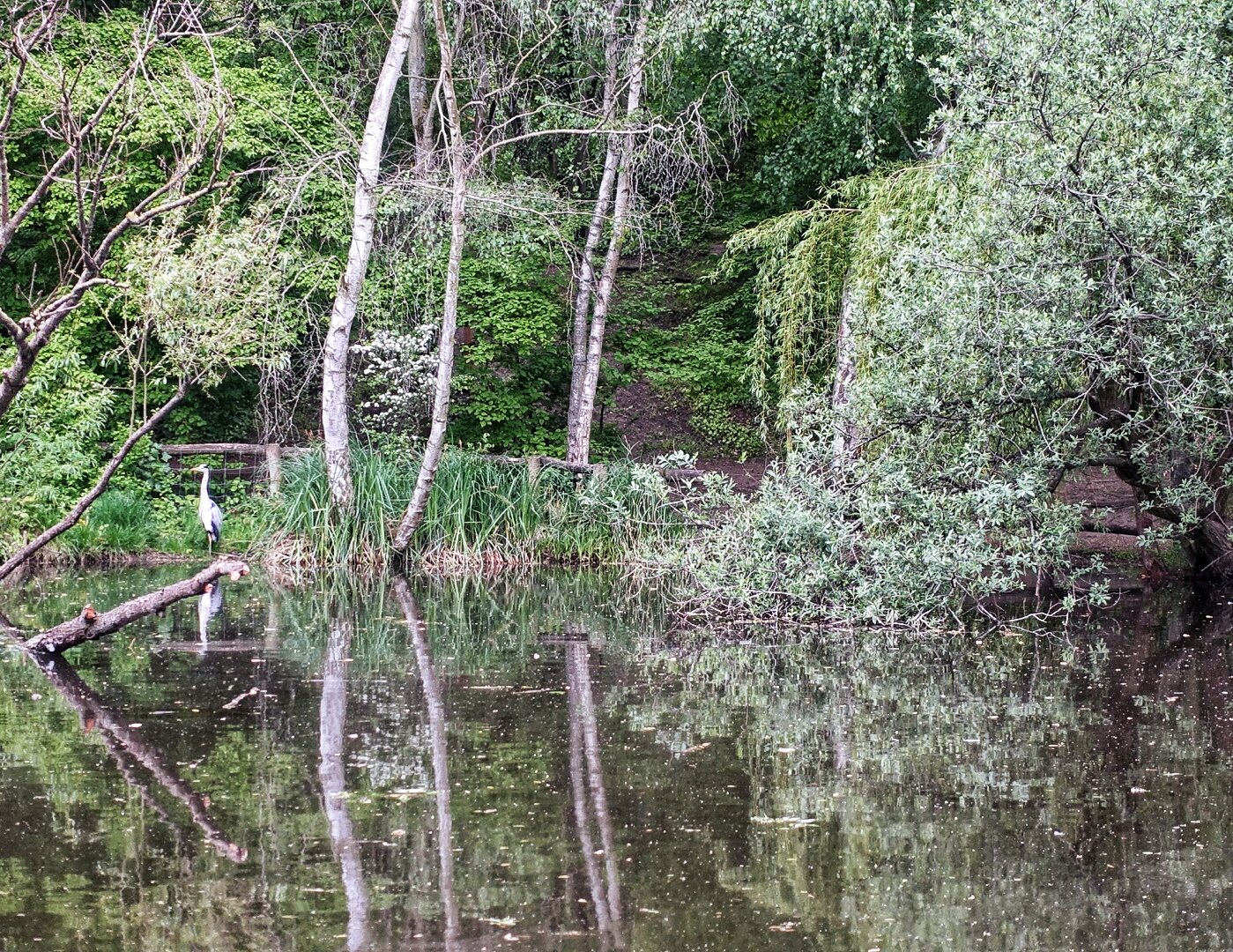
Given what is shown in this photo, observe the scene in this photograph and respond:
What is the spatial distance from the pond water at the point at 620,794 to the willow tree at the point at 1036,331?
99 cm

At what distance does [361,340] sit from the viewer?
709 inches

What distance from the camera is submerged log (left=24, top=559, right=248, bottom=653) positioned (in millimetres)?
9016

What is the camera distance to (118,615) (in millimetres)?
9109

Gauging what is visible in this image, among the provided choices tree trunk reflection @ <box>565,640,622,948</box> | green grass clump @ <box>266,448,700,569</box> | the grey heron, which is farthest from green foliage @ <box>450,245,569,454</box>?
tree trunk reflection @ <box>565,640,622,948</box>

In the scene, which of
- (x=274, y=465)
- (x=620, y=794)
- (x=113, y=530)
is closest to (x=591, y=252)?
(x=274, y=465)

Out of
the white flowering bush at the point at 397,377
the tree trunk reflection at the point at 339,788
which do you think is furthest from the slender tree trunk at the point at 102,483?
the white flowering bush at the point at 397,377

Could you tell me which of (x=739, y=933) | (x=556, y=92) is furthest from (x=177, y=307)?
(x=556, y=92)

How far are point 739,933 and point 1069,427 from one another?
25.4ft

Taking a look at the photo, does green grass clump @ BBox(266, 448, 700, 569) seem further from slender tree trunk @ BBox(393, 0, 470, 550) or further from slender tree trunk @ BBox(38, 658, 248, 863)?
slender tree trunk @ BBox(38, 658, 248, 863)

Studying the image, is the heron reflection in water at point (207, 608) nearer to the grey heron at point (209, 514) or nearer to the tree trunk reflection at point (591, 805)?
the grey heron at point (209, 514)

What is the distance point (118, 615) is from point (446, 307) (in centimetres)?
639

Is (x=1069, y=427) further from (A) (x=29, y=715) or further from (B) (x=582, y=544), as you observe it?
(A) (x=29, y=715)

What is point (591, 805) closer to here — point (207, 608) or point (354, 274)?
point (207, 608)

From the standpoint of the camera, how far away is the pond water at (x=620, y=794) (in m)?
4.62
